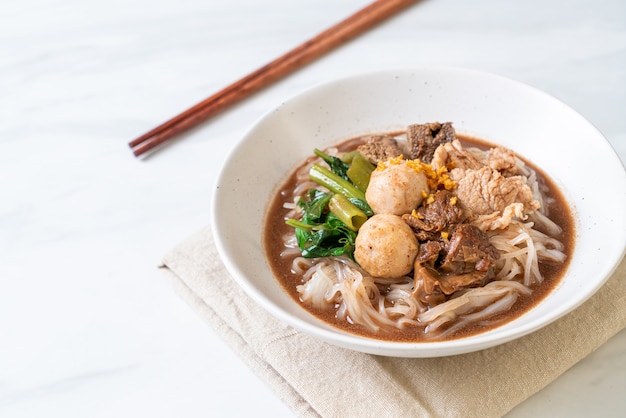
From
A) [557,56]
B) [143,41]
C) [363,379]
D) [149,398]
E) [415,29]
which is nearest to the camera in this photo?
[363,379]

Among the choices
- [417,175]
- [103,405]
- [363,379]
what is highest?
[417,175]

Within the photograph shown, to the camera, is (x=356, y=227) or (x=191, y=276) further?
(x=191, y=276)

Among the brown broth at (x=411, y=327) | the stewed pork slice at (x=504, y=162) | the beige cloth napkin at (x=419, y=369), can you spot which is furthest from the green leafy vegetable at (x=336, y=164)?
the beige cloth napkin at (x=419, y=369)

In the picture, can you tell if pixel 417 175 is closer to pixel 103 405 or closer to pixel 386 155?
pixel 386 155

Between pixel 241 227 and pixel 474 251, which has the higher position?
pixel 474 251

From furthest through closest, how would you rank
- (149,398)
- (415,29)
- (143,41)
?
1. (143,41)
2. (415,29)
3. (149,398)

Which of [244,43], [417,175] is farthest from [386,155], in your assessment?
→ [244,43]

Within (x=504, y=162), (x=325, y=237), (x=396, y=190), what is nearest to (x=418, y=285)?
(x=396, y=190)

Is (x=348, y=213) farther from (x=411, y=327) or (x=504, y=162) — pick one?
(x=504, y=162)
